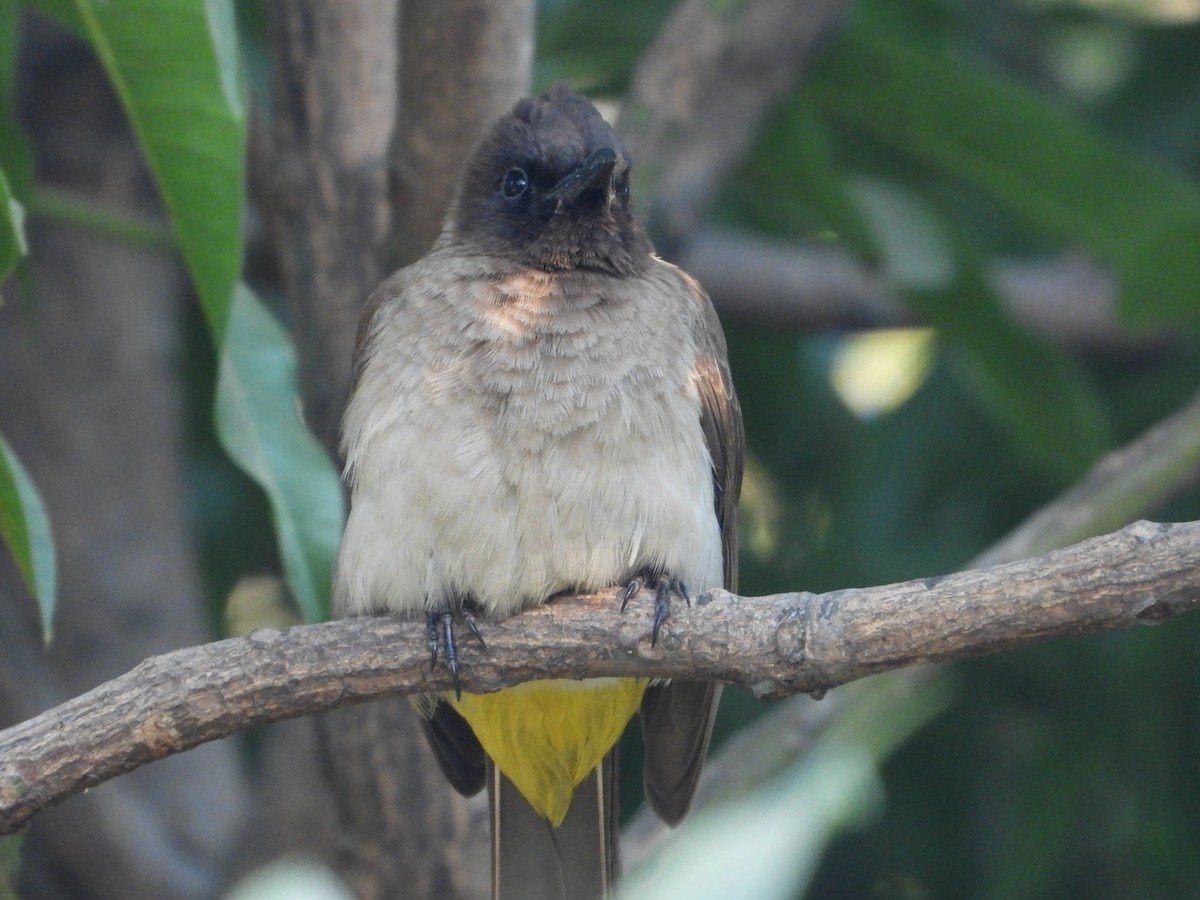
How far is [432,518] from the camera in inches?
126

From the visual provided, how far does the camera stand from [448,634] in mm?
2965

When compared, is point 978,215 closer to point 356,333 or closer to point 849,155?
point 849,155

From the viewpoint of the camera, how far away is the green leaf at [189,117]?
3.21m

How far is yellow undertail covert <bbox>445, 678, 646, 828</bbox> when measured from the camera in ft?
11.3

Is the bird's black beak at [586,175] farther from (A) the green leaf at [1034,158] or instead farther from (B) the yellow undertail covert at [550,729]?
(A) the green leaf at [1034,158]

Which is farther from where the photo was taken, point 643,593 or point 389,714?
point 389,714

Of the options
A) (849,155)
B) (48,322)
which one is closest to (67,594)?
(48,322)

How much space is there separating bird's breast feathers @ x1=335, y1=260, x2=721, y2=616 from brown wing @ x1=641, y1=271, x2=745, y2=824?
11cm

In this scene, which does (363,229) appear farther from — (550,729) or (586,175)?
(550,729)

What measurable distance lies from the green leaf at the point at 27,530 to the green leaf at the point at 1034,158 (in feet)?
8.69

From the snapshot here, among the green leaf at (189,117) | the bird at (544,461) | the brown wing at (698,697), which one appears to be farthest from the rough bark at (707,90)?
the green leaf at (189,117)

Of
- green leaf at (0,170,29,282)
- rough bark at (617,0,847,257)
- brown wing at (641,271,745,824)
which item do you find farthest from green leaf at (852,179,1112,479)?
green leaf at (0,170,29,282)

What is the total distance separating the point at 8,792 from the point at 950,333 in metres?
2.78

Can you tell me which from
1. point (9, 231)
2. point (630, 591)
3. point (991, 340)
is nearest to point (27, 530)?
point (9, 231)
